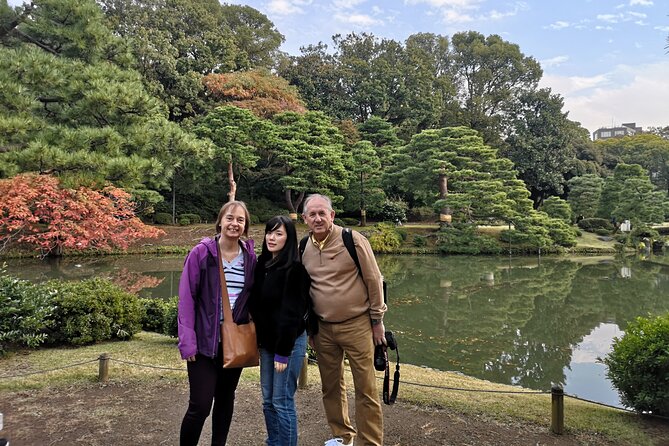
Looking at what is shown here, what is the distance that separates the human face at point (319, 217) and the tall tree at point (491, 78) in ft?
78.5

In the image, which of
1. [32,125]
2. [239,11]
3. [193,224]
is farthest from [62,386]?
[239,11]

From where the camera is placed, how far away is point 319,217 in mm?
1923

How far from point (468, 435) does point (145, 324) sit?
12.3ft

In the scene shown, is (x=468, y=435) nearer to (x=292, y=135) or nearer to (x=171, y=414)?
(x=171, y=414)

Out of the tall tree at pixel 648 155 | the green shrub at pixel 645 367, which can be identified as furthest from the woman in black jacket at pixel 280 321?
the tall tree at pixel 648 155

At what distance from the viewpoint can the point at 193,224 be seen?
17.7m

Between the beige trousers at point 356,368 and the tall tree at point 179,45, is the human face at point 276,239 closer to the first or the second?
the beige trousers at point 356,368

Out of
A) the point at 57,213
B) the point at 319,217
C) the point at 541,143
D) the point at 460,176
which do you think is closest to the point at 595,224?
the point at 541,143

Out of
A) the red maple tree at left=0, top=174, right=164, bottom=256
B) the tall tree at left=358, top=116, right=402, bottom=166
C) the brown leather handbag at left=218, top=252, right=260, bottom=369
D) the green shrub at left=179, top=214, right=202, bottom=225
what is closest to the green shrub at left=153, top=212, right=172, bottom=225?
the green shrub at left=179, top=214, right=202, bottom=225

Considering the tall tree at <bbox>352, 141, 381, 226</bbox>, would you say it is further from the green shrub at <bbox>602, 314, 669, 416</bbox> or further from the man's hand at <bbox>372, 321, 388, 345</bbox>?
the man's hand at <bbox>372, 321, 388, 345</bbox>

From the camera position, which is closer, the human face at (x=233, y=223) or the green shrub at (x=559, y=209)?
the human face at (x=233, y=223)

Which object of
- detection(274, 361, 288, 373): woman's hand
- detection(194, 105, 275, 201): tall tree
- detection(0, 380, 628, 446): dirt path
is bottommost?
detection(0, 380, 628, 446): dirt path

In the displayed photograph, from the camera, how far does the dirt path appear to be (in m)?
2.35

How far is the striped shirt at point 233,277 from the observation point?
1.87m
